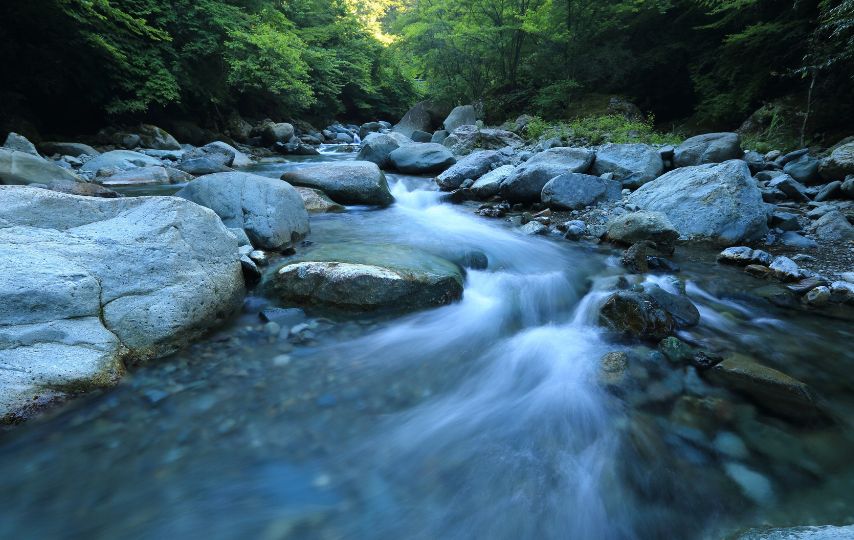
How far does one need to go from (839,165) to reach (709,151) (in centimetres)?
186

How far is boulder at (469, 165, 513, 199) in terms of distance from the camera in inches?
333

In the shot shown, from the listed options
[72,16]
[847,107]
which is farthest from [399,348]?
[72,16]

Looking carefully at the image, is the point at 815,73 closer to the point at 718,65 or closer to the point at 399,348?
the point at 718,65

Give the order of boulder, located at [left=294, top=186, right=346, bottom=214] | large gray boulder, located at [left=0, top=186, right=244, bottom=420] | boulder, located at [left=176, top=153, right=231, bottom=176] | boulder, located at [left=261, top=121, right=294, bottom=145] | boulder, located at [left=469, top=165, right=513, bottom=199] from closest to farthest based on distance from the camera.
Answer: large gray boulder, located at [left=0, top=186, right=244, bottom=420] < boulder, located at [left=294, top=186, right=346, bottom=214] < boulder, located at [left=469, top=165, right=513, bottom=199] < boulder, located at [left=176, top=153, right=231, bottom=176] < boulder, located at [left=261, top=121, right=294, bottom=145]

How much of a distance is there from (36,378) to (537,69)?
19.0m

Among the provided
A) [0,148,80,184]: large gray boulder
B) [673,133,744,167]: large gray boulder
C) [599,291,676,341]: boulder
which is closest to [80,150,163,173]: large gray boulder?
[0,148,80,184]: large gray boulder

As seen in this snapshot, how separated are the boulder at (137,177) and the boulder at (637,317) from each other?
8763mm

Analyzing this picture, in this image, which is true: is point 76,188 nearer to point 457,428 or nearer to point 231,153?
point 231,153

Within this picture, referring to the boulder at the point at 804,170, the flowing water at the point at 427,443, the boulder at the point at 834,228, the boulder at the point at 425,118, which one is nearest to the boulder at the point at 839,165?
the boulder at the point at 804,170

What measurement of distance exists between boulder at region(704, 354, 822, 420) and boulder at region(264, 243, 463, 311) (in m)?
2.13

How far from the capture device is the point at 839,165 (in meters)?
6.52

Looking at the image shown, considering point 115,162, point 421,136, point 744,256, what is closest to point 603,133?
point 744,256

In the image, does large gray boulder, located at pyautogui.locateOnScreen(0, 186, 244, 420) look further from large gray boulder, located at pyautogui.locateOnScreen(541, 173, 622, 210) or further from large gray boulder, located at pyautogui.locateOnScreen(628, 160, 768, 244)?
large gray boulder, located at pyautogui.locateOnScreen(628, 160, 768, 244)

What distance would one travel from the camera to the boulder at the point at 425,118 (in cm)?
2212
